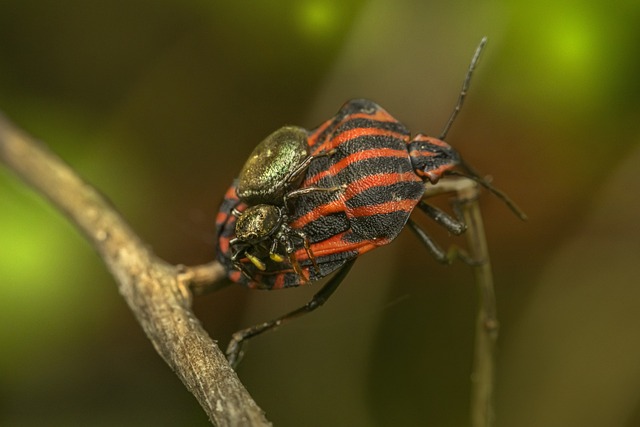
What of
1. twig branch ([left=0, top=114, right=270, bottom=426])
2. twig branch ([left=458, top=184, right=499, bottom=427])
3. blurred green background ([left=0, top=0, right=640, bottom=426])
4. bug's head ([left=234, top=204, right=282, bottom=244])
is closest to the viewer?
twig branch ([left=0, top=114, right=270, bottom=426])

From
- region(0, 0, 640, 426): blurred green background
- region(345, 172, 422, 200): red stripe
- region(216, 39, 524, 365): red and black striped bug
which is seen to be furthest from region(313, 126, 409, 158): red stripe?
region(0, 0, 640, 426): blurred green background

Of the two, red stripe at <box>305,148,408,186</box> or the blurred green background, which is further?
the blurred green background

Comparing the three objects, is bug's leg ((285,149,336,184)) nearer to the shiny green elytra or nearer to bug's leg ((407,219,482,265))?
the shiny green elytra

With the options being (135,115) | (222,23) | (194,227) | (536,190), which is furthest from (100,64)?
(536,190)

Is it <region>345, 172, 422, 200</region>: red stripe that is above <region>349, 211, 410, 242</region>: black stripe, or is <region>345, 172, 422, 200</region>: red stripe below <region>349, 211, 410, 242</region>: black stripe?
above

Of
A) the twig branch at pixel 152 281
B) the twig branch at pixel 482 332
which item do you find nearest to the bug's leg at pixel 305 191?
the twig branch at pixel 152 281

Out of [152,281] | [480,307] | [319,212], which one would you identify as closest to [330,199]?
[319,212]
